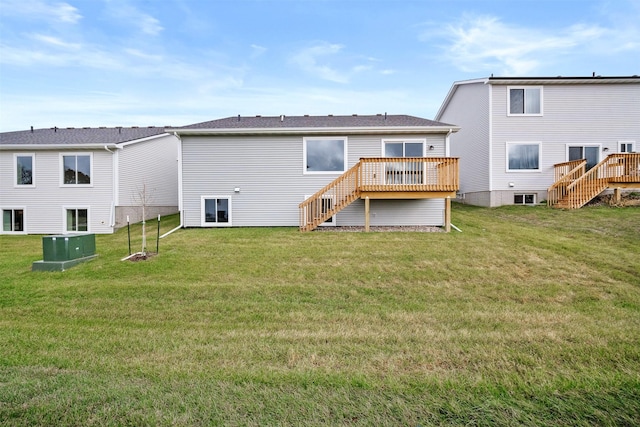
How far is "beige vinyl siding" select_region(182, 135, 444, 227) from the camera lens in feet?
45.2

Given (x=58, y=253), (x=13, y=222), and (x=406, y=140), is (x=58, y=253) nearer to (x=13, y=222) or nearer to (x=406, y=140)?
(x=13, y=222)

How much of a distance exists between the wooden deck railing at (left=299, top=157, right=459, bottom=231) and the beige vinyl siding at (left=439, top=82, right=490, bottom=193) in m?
6.59

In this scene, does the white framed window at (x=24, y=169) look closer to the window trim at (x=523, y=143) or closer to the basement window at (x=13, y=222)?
the basement window at (x=13, y=222)

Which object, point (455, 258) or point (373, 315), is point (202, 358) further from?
point (455, 258)

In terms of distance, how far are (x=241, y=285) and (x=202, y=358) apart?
305cm

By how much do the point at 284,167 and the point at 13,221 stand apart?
40.2 ft

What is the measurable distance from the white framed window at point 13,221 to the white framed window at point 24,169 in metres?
1.18

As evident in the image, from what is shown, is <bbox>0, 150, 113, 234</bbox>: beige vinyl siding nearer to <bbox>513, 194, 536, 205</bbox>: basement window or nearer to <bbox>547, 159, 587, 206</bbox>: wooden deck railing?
<bbox>513, 194, 536, 205</bbox>: basement window

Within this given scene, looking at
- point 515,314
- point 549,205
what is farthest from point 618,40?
point 515,314

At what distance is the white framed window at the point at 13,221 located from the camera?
1520cm

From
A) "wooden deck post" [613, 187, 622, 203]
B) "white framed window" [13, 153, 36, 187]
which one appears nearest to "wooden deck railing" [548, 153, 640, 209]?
"wooden deck post" [613, 187, 622, 203]

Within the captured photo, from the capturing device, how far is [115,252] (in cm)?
1004

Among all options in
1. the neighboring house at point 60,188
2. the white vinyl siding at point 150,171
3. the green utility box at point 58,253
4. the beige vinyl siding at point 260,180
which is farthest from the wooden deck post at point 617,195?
the neighboring house at point 60,188

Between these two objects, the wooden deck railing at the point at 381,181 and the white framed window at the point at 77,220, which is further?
the white framed window at the point at 77,220
